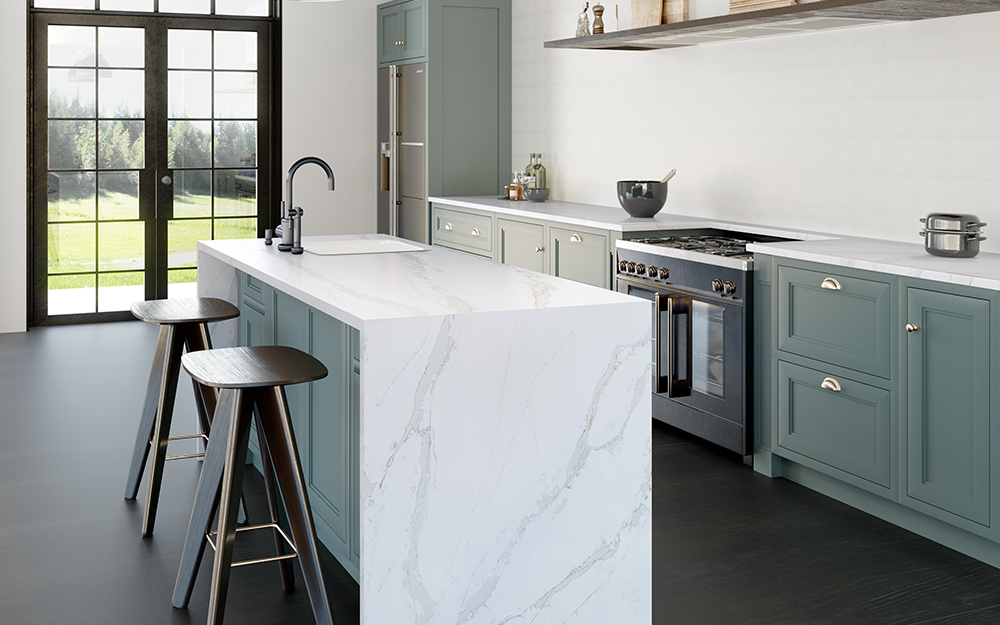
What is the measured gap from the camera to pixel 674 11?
16.4 feet

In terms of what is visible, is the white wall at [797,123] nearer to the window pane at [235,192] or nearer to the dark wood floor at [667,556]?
the dark wood floor at [667,556]

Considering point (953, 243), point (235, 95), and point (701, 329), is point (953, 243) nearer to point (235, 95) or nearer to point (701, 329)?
point (701, 329)

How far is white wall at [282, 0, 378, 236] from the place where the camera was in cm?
761

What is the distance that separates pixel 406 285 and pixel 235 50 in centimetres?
531

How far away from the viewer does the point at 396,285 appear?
2926 millimetres

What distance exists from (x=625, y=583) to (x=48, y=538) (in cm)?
197

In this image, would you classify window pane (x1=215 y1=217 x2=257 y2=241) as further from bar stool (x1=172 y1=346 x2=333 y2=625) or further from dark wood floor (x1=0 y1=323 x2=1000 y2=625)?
bar stool (x1=172 y1=346 x2=333 y2=625)

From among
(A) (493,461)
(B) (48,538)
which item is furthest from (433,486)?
(B) (48,538)

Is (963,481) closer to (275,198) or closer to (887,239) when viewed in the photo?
(887,239)

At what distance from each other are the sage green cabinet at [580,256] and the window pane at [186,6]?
11.9ft

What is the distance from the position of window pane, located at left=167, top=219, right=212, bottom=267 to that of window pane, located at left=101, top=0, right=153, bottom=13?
1.55 metres

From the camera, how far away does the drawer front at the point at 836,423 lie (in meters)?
3.46

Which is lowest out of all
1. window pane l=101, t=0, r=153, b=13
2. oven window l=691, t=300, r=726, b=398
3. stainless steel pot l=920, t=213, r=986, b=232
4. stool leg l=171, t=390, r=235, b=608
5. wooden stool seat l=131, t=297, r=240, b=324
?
stool leg l=171, t=390, r=235, b=608

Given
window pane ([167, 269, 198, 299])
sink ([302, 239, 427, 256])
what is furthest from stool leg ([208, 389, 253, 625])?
window pane ([167, 269, 198, 299])
